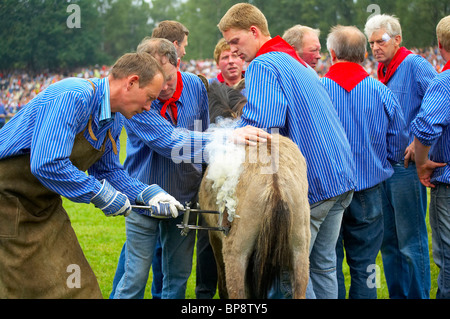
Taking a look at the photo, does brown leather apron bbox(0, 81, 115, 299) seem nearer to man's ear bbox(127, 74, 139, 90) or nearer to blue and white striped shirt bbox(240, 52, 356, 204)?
man's ear bbox(127, 74, 139, 90)

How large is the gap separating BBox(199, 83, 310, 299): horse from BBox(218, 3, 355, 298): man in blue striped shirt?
0.29m

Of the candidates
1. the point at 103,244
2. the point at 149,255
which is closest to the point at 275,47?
the point at 149,255

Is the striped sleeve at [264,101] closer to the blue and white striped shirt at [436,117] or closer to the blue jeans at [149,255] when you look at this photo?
the blue jeans at [149,255]

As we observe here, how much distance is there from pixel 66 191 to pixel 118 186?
64 centimetres

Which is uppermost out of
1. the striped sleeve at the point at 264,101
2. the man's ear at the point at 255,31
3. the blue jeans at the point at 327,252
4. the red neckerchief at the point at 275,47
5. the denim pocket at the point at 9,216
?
the man's ear at the point at 255,31

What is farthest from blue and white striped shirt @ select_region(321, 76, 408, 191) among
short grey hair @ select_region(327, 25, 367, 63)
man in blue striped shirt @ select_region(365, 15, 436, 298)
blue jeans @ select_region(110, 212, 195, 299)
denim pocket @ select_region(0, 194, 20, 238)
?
denim pocket @ select_region(0, 194, 20, 238)

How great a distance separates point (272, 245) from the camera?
2.45 m

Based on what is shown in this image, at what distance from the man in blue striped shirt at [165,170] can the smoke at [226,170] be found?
1.57ft

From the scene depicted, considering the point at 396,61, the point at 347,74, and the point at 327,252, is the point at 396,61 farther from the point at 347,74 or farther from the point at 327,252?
the point at 327,252

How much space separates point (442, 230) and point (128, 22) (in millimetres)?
38683

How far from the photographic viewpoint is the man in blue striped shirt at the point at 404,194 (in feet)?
14.4

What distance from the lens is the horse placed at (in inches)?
94.9

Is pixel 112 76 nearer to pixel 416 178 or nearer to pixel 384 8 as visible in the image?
pixel 416 178

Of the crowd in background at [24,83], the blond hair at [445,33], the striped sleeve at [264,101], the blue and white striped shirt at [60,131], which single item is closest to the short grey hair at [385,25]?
the blond hair at [445,33]
